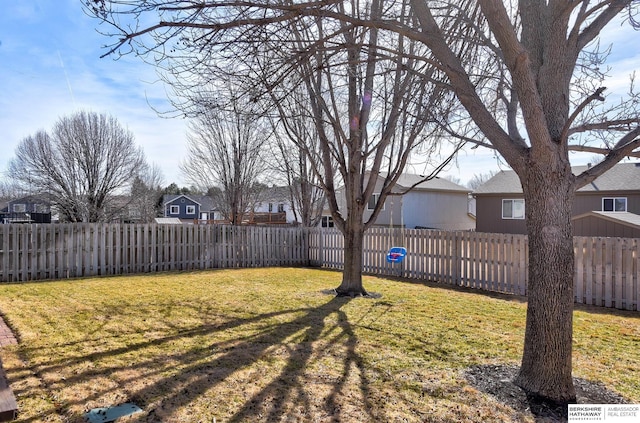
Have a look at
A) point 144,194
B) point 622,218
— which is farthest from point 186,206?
point 622,218

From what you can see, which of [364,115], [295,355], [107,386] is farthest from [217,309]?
[364,115]

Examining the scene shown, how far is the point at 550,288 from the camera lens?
333 centimetres

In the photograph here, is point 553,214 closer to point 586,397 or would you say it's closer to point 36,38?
point 586,397

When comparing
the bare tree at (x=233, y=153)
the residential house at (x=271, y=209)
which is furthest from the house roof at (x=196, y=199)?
the bare tree at (x=233, y=153)

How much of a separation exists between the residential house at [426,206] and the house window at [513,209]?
5.65 metres

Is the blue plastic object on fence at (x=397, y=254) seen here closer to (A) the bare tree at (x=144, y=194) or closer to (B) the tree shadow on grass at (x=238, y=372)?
(B) the tree shadow on grass at (x=238, y=372)

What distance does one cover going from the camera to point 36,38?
580cm

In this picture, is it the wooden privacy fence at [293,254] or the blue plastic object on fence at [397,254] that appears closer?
the wooden privacy fence at [293,254]

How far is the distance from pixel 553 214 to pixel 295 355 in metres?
2.80

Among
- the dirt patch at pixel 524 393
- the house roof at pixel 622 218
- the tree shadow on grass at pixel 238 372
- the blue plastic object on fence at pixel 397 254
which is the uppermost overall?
the house roof at pixel 622 218

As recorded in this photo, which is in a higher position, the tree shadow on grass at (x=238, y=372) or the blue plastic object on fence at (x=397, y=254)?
the blue plastic object on fence at (x=397, y=254)

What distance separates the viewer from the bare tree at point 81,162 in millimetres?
20188

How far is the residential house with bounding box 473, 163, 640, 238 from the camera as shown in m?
13.3

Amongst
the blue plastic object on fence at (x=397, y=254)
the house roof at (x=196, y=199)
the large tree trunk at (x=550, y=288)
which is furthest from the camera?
the house roof at (x=196, y=199)
